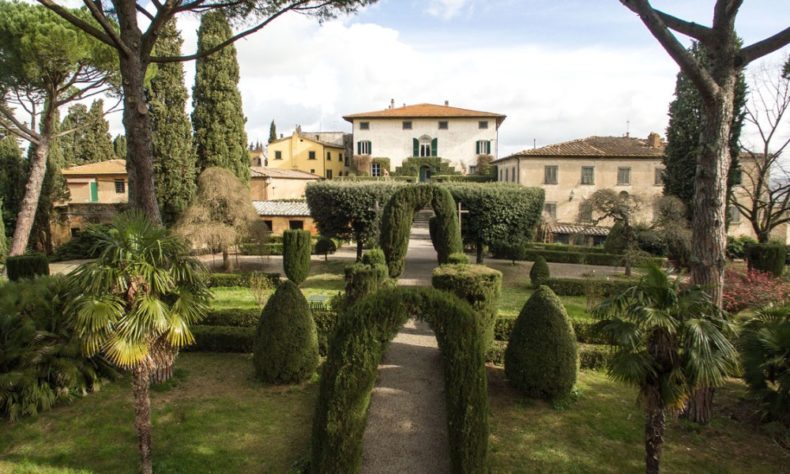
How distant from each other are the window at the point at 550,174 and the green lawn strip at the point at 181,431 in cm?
3045

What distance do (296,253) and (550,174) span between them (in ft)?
81.2

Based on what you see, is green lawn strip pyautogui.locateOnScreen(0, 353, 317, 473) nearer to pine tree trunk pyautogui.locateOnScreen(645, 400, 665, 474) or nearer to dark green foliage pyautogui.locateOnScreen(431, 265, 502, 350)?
dark green foliage pyautogui.locateOnScreen(431, 265, 502, 350)

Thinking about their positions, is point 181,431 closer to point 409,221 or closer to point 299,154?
point 409,221

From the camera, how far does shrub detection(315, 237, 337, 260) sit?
82.9 ft

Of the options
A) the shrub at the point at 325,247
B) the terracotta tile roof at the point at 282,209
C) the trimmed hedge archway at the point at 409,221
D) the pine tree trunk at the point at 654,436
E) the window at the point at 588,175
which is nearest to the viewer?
the pine tree trunk at the point at 654,436

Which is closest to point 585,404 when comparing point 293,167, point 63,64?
point 63,64

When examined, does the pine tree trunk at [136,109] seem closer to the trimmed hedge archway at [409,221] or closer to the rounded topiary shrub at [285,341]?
the rounded topiary shrub at [285,341]

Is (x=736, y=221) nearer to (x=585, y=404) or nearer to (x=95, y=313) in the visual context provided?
(x=585, y=404)

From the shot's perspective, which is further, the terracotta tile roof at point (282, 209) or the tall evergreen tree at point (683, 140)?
the terracotta tile roof at point (282, 209)

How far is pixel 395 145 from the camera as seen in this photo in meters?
52.2

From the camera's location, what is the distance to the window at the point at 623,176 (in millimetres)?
34156

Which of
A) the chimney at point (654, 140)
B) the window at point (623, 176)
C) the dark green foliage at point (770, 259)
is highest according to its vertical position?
the chimney at point (654, 140)

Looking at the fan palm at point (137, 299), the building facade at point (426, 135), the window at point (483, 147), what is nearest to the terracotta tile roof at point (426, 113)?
the building facade at point (426, 135)

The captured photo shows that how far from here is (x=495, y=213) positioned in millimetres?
19844
